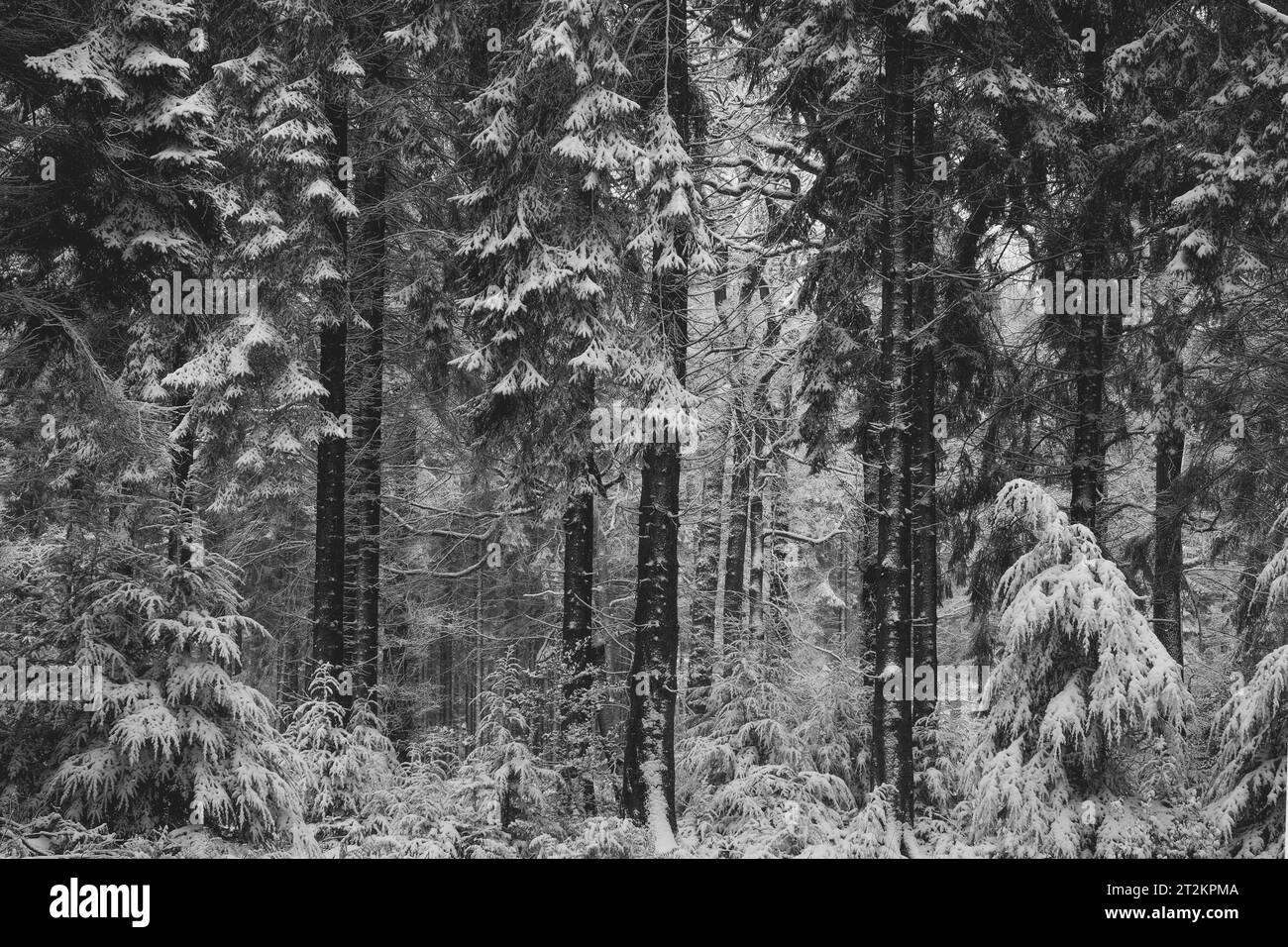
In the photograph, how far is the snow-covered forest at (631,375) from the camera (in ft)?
28.2

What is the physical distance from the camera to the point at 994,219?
14.2m

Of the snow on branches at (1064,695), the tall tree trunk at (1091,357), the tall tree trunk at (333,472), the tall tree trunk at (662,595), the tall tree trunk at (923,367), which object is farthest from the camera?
the tall tree trunk at (333,472)

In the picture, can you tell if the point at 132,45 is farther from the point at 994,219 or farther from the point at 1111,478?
the point at 1111,478

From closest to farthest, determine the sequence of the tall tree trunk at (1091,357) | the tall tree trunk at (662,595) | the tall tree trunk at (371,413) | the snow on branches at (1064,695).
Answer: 1. the snow on branches at (1064,695)
2. the tall tree trunk at (662,595)
3. the tall tree trunk at (1091,357)
4. the tall tree trunk at (371,413)

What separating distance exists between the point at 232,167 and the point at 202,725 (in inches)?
376

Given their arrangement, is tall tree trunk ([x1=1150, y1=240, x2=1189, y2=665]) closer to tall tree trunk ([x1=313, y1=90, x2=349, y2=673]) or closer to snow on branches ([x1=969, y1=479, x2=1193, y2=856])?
snow on branches ([x1=969, y1=479, x2=1193, y2=856])

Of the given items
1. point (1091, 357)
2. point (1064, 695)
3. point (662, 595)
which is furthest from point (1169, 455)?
point (1064, 695)

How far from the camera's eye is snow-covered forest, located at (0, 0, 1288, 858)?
8.59 meters

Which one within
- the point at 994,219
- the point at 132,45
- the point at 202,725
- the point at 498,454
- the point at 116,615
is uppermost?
the point at 132,45

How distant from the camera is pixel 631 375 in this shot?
11.4m

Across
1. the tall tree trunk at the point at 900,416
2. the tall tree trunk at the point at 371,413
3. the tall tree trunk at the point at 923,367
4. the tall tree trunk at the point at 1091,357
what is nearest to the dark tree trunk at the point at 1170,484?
the tall tree trunk at the point at 1091,357

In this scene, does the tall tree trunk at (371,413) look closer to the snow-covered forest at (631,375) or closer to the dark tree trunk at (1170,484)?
the snow-covered forest at (631,375)

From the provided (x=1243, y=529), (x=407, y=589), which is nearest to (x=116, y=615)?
(x=407, y=589)

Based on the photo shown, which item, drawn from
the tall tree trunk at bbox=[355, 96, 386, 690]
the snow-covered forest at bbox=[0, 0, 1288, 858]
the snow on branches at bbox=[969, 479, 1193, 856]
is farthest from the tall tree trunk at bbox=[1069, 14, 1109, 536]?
the tall tree trunk at bbox=[355, 96, 386, 690]
